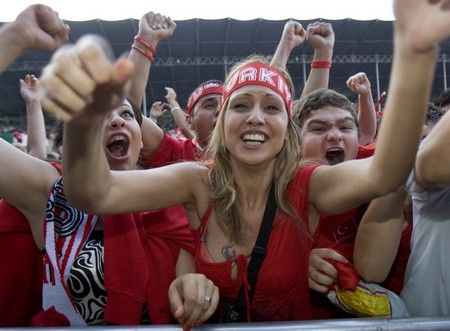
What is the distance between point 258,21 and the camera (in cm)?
1706

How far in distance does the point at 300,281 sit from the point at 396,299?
11.5 inches

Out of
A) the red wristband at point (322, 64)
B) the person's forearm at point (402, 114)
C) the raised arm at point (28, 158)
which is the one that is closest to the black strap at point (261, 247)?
the person's forearm at point (402, 114)

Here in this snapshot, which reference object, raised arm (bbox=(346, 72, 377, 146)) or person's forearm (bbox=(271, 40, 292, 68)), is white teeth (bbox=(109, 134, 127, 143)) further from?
raised arm (bbox=(346, 72, 377, 146))

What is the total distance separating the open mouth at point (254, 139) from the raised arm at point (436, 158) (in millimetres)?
586

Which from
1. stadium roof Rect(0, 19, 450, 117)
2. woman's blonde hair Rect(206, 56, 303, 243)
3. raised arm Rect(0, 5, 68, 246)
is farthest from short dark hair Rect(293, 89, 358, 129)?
stadium roof Rect(0, 19, 450, 117)

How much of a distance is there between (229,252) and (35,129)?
7.23 feet

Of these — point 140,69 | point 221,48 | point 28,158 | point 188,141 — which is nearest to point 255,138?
point 28,158

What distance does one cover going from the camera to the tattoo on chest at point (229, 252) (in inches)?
64.7

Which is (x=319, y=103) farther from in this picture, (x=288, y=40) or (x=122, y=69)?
(x=122, y=69)

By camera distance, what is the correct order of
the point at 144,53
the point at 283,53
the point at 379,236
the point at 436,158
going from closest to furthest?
the point at 436,158 < the point at 379,236 < the point at 144,53 < the point at 283,53

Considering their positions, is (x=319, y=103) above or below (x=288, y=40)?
below

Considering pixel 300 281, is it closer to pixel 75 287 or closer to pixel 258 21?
pixel 75 287

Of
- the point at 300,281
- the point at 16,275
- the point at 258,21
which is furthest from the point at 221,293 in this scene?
the point at 258,21

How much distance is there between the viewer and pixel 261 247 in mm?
1584
